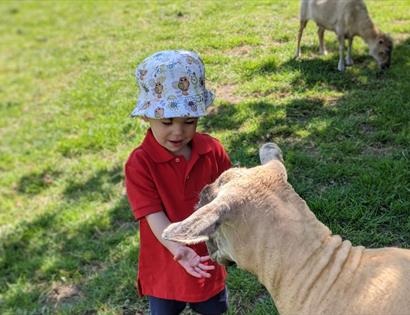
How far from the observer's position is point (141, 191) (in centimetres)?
311

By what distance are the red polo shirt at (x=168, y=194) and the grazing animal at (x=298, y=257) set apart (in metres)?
0.60

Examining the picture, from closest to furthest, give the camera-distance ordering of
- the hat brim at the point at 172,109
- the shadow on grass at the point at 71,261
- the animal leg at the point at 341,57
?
the hat brim at the point at 172,109, the shadow on grass at the point at 71,261, the animal leg at the point at 341,57

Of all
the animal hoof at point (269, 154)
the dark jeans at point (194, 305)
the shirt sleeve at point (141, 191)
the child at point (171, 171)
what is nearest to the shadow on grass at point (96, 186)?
the dark jeans at point (194, 305)

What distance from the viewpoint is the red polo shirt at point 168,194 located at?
312 centimetres

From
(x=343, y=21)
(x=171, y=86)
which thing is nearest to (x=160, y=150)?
(x=171, y=86)

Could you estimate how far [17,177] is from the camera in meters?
7.73

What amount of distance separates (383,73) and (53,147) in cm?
479

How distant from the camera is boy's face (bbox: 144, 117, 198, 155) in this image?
3055mm

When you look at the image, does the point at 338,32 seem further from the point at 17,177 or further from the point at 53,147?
the point at 17,177

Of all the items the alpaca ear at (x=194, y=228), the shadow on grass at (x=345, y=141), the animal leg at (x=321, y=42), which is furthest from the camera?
the animal leg at (x=321, y=42)

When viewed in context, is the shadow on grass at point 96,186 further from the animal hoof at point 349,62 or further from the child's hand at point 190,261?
the child's hand at point 190,261

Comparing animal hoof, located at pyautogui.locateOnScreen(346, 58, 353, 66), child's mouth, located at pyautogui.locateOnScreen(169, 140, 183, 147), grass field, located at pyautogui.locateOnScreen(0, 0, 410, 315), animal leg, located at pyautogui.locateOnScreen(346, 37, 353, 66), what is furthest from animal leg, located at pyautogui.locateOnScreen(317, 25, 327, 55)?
child's mouth, located at pyautogui.locateOnScreen(169, 140, 183, 147)

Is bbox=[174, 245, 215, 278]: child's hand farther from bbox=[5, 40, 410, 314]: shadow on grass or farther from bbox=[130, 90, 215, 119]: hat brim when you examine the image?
bbox=[5, 40, 410, 314]: shadow on grass

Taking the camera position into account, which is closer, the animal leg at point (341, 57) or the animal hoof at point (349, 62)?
the animal leg at point (341, 57)
